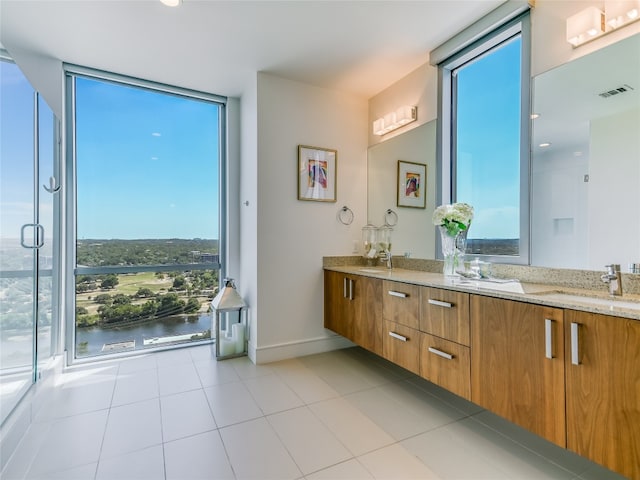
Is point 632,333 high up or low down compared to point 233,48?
down

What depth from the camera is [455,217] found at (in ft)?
7.21

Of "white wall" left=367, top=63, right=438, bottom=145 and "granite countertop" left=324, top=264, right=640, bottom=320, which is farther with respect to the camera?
"white wall" left=367, top=63, right=438, bottom=145

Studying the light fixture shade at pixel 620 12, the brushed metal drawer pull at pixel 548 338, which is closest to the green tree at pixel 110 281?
A: the brushed metal drawer pull at pixel 548 338

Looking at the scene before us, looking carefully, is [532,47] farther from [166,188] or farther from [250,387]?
[166,188]

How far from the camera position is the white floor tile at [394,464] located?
1.44 metres

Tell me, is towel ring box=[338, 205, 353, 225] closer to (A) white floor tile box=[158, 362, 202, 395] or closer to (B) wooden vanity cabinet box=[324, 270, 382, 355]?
(B) wooden vanity cabinet box=[324, 270, 382, 355]

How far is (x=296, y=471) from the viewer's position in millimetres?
1480

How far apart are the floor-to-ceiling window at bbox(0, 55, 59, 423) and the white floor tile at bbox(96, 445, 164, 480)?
59 centimetres

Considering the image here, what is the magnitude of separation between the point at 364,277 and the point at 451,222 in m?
0.80

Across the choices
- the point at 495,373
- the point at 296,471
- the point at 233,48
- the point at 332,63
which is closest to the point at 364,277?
the point at 495,373

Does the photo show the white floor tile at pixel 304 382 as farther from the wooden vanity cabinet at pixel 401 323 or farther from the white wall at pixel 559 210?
the white wall at pixel 559 210

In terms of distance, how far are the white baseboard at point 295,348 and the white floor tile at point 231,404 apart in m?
0.43

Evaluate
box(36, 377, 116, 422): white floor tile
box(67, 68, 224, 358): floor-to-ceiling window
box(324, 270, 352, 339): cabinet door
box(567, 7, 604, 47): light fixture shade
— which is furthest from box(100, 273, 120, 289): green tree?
box(567, 7, 604, 47): light fixture shade

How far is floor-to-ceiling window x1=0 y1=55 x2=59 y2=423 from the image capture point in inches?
67.4
